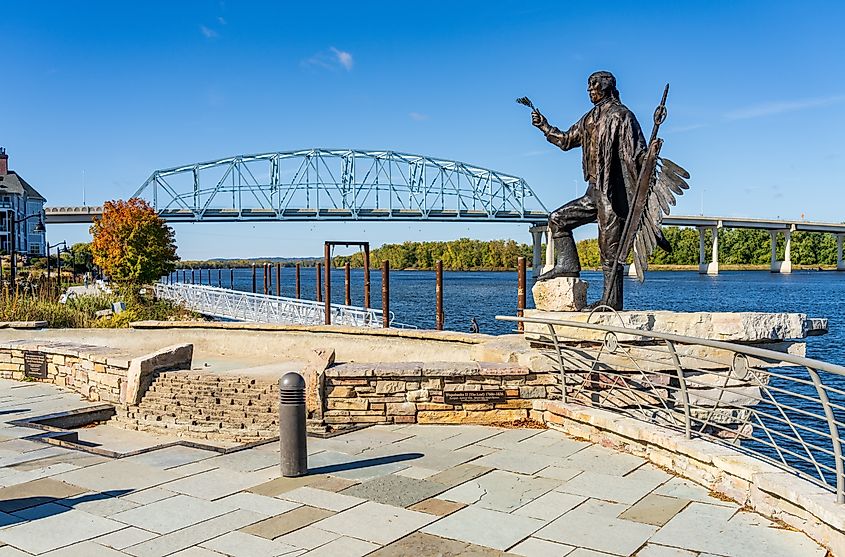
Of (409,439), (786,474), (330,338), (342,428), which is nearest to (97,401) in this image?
(330,338)

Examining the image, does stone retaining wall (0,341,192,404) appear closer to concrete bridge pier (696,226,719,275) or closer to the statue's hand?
the statue's hand

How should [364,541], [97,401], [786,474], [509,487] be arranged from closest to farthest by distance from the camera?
[364,541], [786,474], [509,487], [97,401]

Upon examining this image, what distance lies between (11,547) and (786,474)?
16.2 feet

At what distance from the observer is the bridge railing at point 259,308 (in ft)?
81.8

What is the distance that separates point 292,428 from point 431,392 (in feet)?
7.03

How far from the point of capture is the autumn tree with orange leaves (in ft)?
99.5

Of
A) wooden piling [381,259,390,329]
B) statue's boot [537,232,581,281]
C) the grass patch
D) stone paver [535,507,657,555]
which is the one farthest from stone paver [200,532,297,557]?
wooden piling [381,259,390,329]

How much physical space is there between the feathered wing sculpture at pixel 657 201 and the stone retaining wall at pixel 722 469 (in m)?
1.60

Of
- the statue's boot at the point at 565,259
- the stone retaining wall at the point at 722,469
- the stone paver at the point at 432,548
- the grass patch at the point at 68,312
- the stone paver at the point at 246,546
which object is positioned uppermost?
the statue's boot at the point at 565,259

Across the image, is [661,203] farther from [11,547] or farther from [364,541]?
[11,547]

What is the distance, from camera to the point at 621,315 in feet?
25.1

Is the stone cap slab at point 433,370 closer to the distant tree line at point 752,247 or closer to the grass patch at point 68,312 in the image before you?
the grass patch at point 68,312

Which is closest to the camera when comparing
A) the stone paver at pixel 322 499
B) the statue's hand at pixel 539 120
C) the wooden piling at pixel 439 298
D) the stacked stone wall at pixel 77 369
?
the stone paver at pixel 322 499

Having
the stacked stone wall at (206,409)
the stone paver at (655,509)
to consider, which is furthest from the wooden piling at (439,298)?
A: the stone paver at (655,509)
